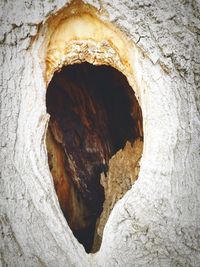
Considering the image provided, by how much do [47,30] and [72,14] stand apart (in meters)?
0.10

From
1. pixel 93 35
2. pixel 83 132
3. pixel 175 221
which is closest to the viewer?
pixel 175 221

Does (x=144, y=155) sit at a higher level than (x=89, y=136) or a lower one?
higher

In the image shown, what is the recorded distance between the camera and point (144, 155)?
3.74 ft

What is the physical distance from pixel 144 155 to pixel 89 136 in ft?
3.12

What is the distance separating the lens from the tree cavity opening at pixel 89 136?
6.04 ft

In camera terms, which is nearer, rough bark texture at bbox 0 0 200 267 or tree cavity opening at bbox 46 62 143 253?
rough bark texture at bbox 0 0 200 267

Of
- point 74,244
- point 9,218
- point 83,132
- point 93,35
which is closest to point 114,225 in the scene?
point 74,244

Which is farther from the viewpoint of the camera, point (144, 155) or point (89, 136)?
point (89, 136)

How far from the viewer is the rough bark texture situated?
111 cm

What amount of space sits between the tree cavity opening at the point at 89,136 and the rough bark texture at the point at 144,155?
24.7 inches

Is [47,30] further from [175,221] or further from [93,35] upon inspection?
[175,221]

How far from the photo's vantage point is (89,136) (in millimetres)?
2064

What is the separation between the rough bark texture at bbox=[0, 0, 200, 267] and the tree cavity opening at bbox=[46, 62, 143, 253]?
0.63 m

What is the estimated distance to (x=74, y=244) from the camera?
3.88 ft
